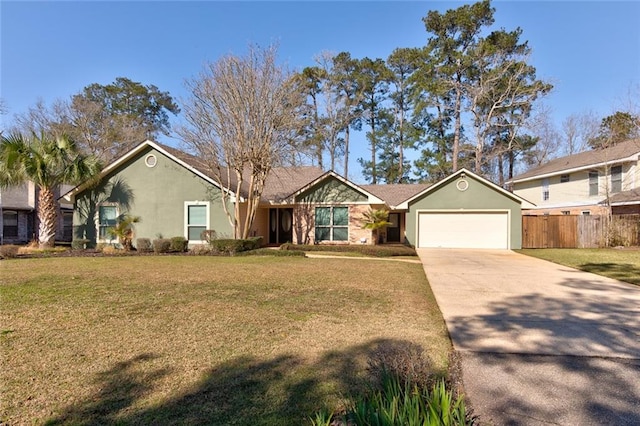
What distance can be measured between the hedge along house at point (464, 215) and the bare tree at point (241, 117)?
831cm

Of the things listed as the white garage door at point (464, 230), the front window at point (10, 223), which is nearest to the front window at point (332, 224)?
the white garage door at point (464, 230)

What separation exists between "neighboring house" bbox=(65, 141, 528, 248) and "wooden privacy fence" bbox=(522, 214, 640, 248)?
4.18 ft

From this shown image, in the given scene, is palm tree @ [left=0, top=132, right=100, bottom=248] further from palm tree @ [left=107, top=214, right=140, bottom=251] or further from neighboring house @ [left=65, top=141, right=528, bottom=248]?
palm tree @ [left=107, top=214, right=140, bottom=251]

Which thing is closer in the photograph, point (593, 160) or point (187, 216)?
point (187, 216)

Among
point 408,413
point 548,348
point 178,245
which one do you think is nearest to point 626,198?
point 548,348

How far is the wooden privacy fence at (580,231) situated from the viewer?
18.5 meters

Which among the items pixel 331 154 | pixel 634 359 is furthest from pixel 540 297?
pixel 331 154

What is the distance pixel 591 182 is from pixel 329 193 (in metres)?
18.4

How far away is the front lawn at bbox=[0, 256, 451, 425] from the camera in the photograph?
285 centimetres

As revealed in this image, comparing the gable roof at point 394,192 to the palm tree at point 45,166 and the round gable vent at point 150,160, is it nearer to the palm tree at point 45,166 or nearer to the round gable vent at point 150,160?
the round gable vent at point 150,160

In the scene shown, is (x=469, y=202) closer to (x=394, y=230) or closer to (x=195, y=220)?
(x=394, y=230)

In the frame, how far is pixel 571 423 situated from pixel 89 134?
126 feet

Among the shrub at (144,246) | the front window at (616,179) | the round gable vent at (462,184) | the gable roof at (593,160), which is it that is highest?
the gable roof at (593,160)

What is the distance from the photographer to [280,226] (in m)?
21.3
